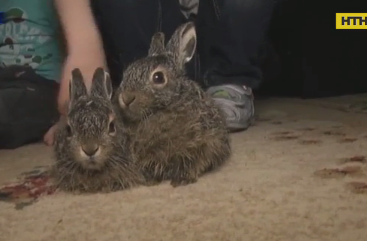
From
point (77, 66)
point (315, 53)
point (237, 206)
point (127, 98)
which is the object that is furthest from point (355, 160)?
point (315, 53)

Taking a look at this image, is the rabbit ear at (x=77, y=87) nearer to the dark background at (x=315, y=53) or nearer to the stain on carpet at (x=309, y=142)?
the stain on carpet at (x=309, y=142)

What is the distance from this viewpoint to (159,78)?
106cm

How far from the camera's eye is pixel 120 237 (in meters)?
0.80

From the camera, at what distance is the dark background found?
78.4 inches

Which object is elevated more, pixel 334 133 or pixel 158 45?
pixel 158 45

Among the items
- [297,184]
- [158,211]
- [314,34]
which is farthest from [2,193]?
[314,34]

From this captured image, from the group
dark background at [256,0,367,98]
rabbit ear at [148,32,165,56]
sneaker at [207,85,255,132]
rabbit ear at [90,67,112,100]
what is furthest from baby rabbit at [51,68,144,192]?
dark background at [256,0,367,98]

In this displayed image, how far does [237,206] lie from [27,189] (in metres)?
0.38

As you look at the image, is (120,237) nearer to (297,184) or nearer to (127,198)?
(127,198)

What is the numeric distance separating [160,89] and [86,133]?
0.17 meters

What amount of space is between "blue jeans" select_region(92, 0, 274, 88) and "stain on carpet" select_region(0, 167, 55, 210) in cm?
46

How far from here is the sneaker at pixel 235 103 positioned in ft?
4.67

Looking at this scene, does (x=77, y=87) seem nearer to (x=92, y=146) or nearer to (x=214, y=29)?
(x=92, y=146)

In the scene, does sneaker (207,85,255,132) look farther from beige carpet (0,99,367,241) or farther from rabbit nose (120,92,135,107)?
rabbit nose (120,92,135,107)
